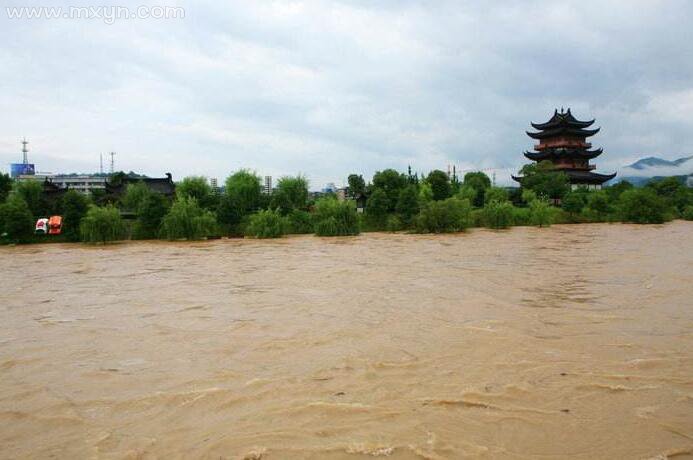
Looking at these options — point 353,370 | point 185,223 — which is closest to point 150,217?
point 185,223

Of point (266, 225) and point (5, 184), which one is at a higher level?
point (5, 184)

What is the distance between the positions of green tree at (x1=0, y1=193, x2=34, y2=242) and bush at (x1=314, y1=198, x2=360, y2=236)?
53.0 ft

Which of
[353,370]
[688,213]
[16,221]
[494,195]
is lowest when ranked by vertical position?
[353,370]

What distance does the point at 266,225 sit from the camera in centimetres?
2936

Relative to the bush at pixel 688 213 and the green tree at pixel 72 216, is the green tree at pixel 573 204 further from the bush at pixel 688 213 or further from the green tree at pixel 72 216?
the green tree at pixel 72 216

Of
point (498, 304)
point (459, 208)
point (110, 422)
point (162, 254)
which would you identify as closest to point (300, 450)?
point (110, 422)

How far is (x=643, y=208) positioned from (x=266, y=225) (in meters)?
29.5

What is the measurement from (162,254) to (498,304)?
16.1m

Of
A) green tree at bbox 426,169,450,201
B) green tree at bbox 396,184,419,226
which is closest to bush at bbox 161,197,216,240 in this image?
green tree at bbox 396,184,419,226

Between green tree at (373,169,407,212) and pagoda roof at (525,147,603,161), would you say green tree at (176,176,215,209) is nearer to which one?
green tree at (373,169,407,212)

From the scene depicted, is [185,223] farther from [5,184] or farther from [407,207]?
[5,184]

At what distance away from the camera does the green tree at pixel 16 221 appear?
25.2 m

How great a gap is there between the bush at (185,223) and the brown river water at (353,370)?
52.9 ft

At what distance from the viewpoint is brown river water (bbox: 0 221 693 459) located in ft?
11.3
